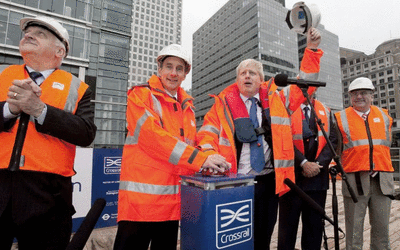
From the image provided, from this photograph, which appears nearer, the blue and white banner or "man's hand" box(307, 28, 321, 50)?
"man's hand" box(307, 28, 321, 50)

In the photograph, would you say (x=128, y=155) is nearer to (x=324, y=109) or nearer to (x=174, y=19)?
(x=324, y=109)

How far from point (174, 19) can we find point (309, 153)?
383ft

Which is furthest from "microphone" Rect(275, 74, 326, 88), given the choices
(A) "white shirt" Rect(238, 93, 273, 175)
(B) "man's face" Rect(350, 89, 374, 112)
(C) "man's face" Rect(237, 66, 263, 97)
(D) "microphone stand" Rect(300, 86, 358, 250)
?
(B) "man's face" Rect(350, 89, 374, 112)

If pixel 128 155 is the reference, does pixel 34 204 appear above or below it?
below

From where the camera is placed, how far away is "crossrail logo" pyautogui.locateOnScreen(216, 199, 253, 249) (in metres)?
1.44

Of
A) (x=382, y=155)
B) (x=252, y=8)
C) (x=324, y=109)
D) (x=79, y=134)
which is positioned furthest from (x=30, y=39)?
(x=252, y=8)

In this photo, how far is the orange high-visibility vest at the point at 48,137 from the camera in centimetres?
146

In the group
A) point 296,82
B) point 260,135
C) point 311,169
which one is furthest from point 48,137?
point 311,169

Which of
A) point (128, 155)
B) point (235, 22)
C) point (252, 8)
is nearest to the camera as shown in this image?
point (128, 155)

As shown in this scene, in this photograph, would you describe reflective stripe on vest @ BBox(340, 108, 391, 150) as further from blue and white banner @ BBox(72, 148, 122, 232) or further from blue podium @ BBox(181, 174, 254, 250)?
blue and white banner @ BBox(72, 148, 122, 232)

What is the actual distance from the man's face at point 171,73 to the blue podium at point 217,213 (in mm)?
941

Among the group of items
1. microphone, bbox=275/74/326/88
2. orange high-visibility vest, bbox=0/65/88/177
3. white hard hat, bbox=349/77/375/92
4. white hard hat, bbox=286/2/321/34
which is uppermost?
white hard hat, bbox=286/2/321/34

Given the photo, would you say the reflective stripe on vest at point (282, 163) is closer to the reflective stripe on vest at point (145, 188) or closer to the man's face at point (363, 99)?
the reflective stripe on vest at point (145, 188)

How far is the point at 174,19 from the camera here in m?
108
